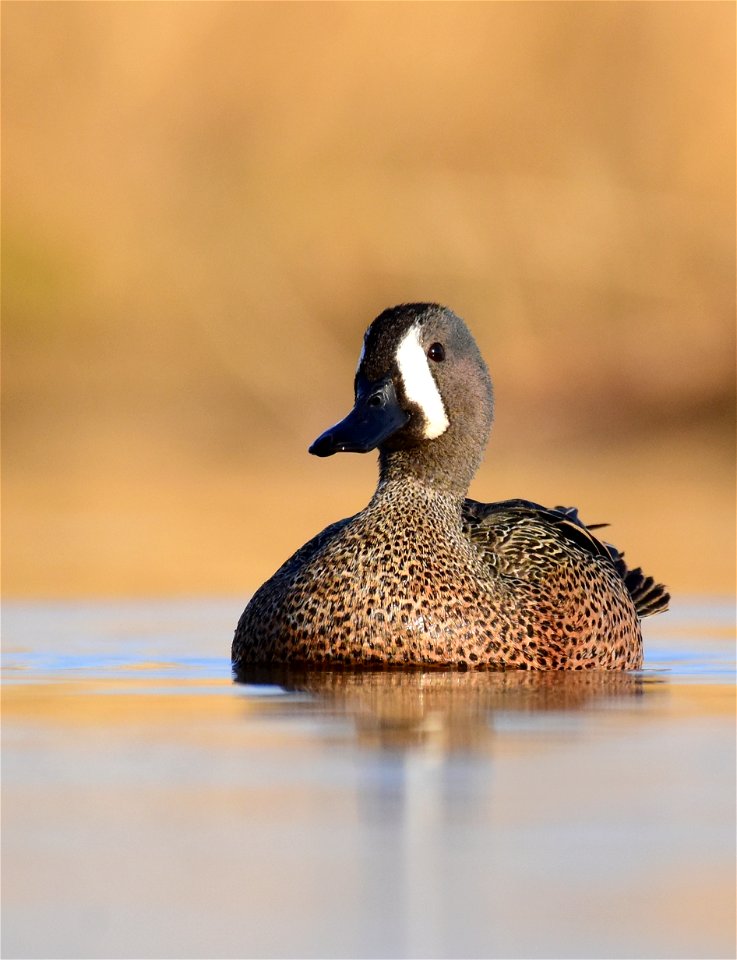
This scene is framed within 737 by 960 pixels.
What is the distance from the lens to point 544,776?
517cm

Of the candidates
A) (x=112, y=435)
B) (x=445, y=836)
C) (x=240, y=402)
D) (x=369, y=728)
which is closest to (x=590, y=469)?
(x=240, y=402)

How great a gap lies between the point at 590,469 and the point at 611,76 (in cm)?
752

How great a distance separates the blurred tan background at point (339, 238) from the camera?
20.8 meters

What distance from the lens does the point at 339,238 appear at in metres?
22.1

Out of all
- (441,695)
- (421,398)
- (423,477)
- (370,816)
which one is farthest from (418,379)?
(370,816)

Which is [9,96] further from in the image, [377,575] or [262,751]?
[262,751]

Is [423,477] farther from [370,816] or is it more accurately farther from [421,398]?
[370,816]

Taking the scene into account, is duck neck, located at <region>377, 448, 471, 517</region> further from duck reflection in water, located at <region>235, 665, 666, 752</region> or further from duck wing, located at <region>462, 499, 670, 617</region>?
duck reflection in water, located at <region>235, 665, 666, 752</region>

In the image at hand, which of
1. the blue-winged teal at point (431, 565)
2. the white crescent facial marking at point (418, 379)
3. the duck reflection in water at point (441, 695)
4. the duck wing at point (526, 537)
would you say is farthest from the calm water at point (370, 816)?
the white crescent facial marking at point (418, 379)

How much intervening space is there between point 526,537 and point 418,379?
0.69 metres

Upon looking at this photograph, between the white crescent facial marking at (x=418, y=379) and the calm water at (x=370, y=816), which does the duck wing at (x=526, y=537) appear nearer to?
the white crescent facial marking at (x=418, y=379)

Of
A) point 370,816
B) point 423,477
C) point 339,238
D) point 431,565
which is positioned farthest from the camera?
point 339,238

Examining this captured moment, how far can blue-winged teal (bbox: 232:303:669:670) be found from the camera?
284 inches

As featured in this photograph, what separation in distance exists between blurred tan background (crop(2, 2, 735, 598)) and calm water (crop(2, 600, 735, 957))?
11673 millimetres
